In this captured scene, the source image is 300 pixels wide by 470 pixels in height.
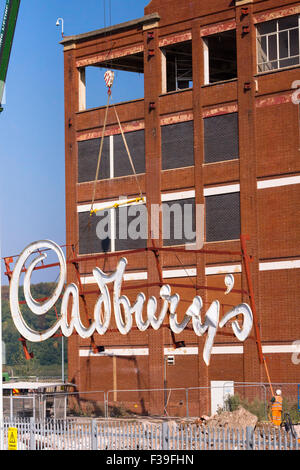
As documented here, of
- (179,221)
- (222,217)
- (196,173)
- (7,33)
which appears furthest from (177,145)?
(7,33)

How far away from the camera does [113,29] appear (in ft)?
176

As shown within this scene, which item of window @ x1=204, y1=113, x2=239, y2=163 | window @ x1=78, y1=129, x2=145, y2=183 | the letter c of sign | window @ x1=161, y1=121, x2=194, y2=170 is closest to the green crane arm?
the letter c of sign

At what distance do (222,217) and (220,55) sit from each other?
13.2 meters

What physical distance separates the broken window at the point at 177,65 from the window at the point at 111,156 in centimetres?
365

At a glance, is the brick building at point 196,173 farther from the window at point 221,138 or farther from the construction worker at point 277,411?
the construction worker at point 277,411

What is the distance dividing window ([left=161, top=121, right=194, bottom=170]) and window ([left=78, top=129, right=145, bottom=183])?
5.24 ft

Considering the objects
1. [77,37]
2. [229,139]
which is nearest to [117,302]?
[229,139]

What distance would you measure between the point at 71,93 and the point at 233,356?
20.5 meters

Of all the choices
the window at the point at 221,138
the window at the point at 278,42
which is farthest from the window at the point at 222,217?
the window at the point at 278,42

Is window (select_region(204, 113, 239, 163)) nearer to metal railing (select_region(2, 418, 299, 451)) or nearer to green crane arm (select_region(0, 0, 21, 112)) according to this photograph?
green crane arm (select_region(0, 0, 21, 112))

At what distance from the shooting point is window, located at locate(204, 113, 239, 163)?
4797 cm

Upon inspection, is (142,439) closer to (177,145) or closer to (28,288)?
(28,288)

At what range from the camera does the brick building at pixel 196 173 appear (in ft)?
150

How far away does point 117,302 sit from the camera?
42.0m
